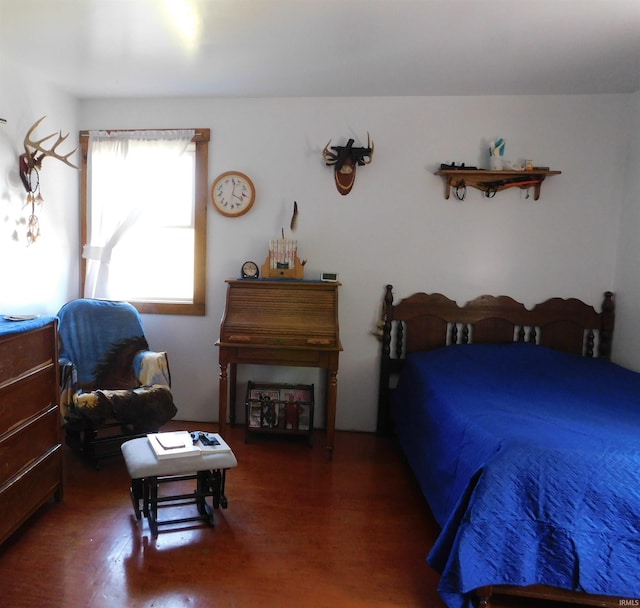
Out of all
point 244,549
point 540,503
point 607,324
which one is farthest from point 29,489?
point 607,324

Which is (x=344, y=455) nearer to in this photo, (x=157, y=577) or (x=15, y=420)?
(x=157, y=577)

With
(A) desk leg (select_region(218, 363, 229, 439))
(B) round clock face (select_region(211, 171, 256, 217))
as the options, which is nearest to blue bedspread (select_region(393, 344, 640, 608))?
(A) desk leg (select_region(218, 363, 229, 439))

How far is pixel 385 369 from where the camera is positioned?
3.11m

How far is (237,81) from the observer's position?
278cm

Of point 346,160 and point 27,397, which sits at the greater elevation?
point 346,160

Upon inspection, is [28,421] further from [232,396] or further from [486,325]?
[486,325]

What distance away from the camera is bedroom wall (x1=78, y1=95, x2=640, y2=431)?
295 cm

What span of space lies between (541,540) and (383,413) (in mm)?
1711

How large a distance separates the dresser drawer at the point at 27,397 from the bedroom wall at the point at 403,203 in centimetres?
124

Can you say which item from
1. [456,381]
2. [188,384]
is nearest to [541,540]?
[456,381]

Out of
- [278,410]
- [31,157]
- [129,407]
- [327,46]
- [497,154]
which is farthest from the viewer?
[278,410]

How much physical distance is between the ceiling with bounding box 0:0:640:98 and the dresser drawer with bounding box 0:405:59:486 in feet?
6.37

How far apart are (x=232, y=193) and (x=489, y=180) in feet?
6.05

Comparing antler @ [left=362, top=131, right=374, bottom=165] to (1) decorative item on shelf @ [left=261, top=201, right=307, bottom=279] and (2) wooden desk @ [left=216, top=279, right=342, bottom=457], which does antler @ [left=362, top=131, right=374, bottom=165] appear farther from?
(2) wooden desk @ [left=216, top=279, right=342, bottom=457]
